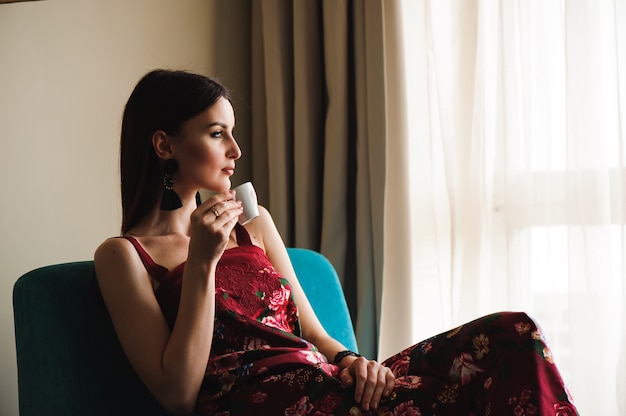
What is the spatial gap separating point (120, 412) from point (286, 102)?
148cm

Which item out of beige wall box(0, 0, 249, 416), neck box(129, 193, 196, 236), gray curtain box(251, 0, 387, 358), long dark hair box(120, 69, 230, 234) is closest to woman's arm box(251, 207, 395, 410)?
neck box(129, 193, 196, 236)

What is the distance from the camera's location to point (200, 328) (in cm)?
136

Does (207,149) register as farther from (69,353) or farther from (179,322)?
(69,353)

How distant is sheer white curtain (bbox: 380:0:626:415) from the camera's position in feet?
6.98

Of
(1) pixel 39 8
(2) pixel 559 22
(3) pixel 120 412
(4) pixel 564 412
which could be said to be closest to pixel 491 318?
(4) pixel 564 412

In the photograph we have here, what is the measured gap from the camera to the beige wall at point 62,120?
1941 mm

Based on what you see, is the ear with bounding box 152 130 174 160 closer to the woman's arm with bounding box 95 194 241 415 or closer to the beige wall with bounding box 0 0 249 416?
the woman's arm with bounding box 95 194 241 415

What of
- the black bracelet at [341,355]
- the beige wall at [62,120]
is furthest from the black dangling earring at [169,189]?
the beige wall at [62,120]

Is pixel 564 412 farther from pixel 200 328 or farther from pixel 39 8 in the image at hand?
pixel 39 8

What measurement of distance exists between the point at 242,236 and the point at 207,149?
223mm

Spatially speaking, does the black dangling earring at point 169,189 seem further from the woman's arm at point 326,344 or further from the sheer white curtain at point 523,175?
the sheer white curtain at point 523,175

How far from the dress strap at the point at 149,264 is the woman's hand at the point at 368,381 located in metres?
0.40

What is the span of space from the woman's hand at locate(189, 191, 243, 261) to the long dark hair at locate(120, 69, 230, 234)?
9.2 inches

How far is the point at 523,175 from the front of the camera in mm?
2266
